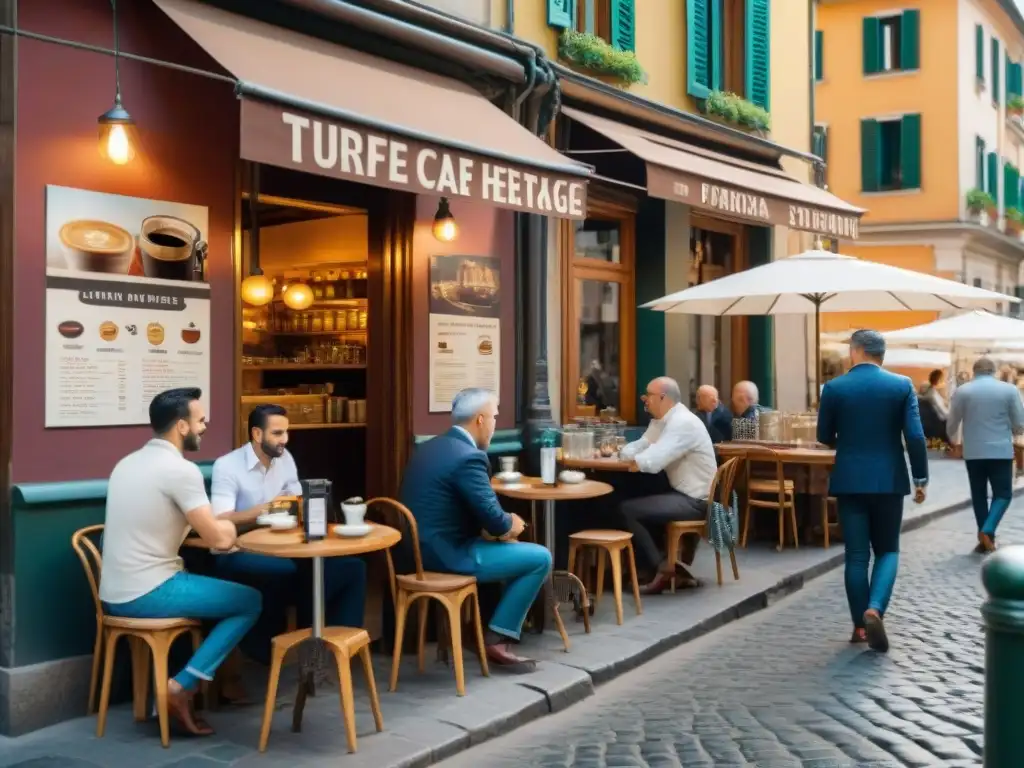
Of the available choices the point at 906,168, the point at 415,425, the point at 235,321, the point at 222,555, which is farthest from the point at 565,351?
the point at 906,168

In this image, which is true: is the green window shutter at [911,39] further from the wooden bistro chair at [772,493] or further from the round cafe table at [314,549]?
the round cafe table at [314,549]

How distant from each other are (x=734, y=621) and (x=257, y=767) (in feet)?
13.0

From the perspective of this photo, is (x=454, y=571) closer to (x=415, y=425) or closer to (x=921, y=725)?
(x=415, y=425)

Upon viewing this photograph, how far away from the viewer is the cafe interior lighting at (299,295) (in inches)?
425

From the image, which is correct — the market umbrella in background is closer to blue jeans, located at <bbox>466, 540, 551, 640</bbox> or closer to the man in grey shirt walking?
the man in grey shirt walking

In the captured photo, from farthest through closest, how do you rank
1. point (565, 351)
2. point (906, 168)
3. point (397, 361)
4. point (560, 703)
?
point (906, 168), point (565, 351), point (397, 361), point (560, 703)

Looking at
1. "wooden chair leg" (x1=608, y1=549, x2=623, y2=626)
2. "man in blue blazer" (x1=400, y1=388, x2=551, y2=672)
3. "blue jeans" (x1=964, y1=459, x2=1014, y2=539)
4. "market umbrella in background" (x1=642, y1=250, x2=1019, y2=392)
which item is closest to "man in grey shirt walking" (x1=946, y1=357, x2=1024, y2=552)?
"blue jeans" (x1=964, y1=459, x2=1014, y2=539)

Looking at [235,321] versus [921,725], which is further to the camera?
[235,321]

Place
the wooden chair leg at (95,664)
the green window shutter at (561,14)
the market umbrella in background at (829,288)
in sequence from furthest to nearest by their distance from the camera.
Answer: the market umbrella in background at (829,288) < the green window shutter at (561,14) < the wooden chair leg at (95,664)

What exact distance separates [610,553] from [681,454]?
1.05 metres

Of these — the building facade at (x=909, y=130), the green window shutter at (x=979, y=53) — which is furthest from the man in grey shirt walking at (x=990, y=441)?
the green window shutter at (x=979, y=53)

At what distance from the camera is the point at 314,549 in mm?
4977

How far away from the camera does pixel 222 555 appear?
18.9ft

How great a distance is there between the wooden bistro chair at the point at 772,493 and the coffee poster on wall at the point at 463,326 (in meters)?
2.96
